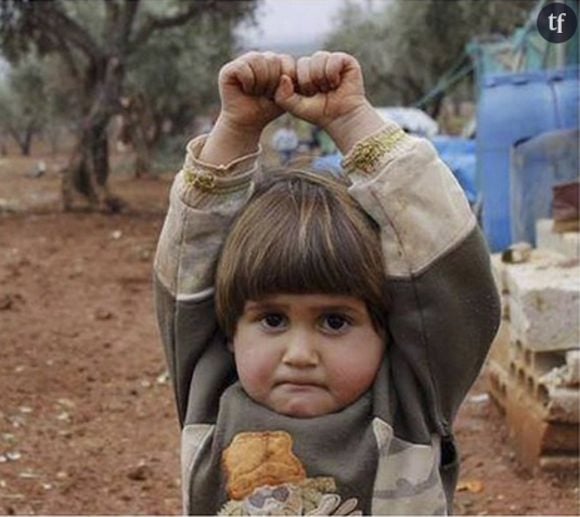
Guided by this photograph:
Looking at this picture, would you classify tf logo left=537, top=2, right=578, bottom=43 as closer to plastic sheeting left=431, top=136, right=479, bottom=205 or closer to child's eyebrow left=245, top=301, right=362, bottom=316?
child's eyebrow left=245, top=301, right=362, bottom=316

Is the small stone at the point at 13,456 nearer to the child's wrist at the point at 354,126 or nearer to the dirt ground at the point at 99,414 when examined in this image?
the dirt ground at the point at 99,414

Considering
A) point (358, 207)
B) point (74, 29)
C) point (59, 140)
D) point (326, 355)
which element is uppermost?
point (358, 207)

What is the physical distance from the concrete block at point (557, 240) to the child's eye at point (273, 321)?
4.00 metres

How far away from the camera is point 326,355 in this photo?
169cm

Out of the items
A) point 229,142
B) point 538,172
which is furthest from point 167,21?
point 229,142

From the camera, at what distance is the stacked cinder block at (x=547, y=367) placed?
Result: 4.50 metres

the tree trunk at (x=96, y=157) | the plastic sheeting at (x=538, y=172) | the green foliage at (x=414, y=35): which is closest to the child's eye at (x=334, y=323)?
the plastic sheeting at (x=538, y=172)

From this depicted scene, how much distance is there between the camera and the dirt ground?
446cm

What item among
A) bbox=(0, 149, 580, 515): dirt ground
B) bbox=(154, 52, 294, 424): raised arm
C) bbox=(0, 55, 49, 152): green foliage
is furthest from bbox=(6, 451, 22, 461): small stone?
bbox=(0, 55, 49, 152): green foliage

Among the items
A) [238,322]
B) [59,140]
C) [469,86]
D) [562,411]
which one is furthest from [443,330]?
[59,140]

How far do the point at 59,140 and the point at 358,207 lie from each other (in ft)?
182

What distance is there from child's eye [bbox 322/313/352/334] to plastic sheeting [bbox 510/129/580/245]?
5.85 metres

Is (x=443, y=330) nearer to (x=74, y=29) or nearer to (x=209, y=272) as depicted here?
(x=209, y=272)

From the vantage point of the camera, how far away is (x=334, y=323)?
1.71m
